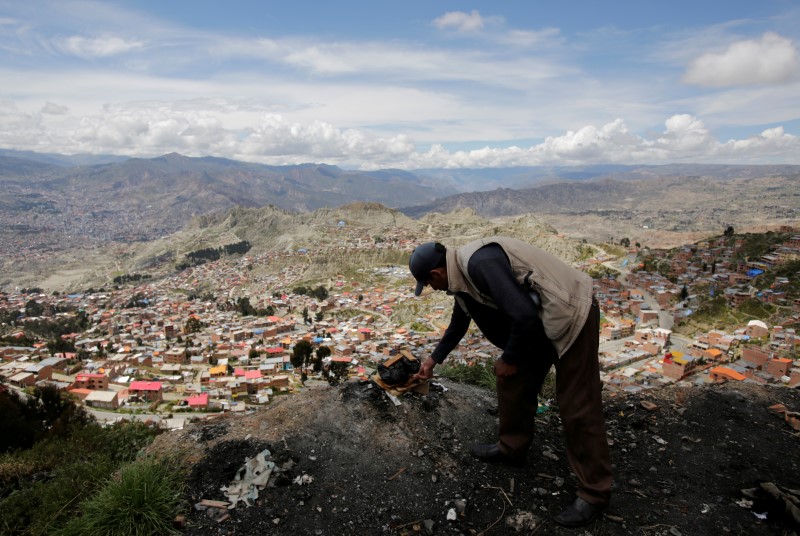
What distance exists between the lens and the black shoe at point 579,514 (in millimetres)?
3105

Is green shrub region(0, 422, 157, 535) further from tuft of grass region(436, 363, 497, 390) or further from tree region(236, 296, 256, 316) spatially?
tree region(236, 296, 256, 316)

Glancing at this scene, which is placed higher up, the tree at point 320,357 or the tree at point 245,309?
the tree at point 320,357

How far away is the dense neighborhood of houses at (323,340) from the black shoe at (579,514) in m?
5.59

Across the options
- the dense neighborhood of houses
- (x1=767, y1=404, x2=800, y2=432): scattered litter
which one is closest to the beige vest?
(x1=767, y1=404, x2=800, y2=432): scattered litter

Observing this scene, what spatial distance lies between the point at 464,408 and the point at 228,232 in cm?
15619

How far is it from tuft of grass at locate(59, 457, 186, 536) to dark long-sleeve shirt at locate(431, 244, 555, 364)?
2.73 m

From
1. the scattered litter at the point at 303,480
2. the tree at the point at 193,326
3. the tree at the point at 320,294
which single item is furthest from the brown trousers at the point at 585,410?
the tree at the point at 320,294

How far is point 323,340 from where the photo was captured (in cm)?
4106

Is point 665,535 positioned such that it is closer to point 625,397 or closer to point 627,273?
point 625,397

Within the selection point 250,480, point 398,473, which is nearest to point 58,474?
point 250,480

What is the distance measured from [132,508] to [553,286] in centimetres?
342

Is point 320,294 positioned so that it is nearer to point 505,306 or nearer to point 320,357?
point 320,357

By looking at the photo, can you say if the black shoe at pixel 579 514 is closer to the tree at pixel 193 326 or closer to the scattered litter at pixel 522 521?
the scattered litter at pixel 522 521

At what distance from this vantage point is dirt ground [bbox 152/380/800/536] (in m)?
3.23
